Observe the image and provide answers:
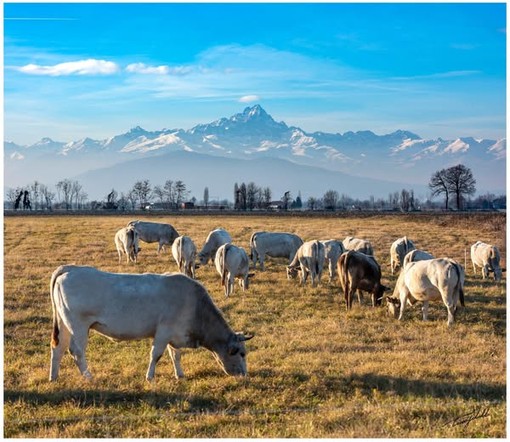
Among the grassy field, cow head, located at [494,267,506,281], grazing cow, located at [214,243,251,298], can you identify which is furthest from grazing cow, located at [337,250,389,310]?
cow head, located at [494,267,506,281]

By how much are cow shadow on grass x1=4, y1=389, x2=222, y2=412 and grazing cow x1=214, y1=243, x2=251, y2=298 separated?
1027cm

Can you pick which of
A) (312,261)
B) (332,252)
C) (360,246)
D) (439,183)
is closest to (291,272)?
(312,261)

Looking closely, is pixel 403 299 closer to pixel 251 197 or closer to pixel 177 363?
pixel 177 363

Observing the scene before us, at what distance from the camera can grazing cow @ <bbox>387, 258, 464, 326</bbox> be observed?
54.1 ft

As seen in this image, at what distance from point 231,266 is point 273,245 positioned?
8041 millimetres

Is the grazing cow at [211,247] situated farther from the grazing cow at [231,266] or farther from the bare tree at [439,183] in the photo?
the bare tree at [439,183]

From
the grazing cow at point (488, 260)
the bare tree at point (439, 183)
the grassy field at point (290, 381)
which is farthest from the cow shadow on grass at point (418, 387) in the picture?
the bare tree at point (439, 183)

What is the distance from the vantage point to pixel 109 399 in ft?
33.3

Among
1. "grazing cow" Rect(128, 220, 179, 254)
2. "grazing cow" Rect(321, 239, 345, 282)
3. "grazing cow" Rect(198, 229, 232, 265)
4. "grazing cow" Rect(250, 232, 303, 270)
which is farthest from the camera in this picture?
"grazing cow" Rect(128, 220, 179, 254)

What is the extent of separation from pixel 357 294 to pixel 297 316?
443 cm

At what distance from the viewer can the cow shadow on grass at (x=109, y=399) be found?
9.83 m

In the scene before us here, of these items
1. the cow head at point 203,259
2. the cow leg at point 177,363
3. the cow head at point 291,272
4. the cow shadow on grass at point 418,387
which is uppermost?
the cow head at point 203,259

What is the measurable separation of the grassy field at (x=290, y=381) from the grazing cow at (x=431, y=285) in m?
0.46

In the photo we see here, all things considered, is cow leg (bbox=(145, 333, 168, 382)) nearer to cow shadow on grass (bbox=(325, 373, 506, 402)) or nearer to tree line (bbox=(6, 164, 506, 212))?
cow shadow on grass (bbox=(325, 373, 506, 402))
